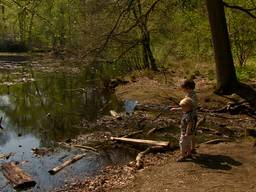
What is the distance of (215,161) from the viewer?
11.8 metres

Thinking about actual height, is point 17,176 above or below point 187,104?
below

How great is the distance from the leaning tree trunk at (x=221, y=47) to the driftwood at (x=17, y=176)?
441 inches

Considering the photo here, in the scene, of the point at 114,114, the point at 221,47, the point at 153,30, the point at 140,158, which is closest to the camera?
the point at 140,158

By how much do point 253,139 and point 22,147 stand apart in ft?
24.4

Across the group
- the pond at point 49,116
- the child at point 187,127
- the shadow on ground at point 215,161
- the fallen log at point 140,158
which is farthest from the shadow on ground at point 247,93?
the child at point 187,127

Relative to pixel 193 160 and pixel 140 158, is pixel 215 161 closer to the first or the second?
pixel 193 160

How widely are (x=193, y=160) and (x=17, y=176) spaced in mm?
4465

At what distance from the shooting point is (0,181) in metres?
12.6

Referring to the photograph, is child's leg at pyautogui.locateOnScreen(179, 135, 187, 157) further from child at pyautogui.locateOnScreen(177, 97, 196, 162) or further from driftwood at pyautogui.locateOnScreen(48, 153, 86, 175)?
driftwood at pyautogui.locateOnScreen(48, 153, 86, 175)

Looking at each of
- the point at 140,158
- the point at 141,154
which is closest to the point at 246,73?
the point at 141,154

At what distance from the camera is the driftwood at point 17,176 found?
1213 cm

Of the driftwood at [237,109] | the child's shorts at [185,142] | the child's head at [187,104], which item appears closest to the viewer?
the child's head at [187,104]

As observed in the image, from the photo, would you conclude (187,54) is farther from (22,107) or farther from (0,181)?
(0,181)

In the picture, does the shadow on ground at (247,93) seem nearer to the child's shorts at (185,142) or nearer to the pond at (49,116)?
the pond at (49,116)
